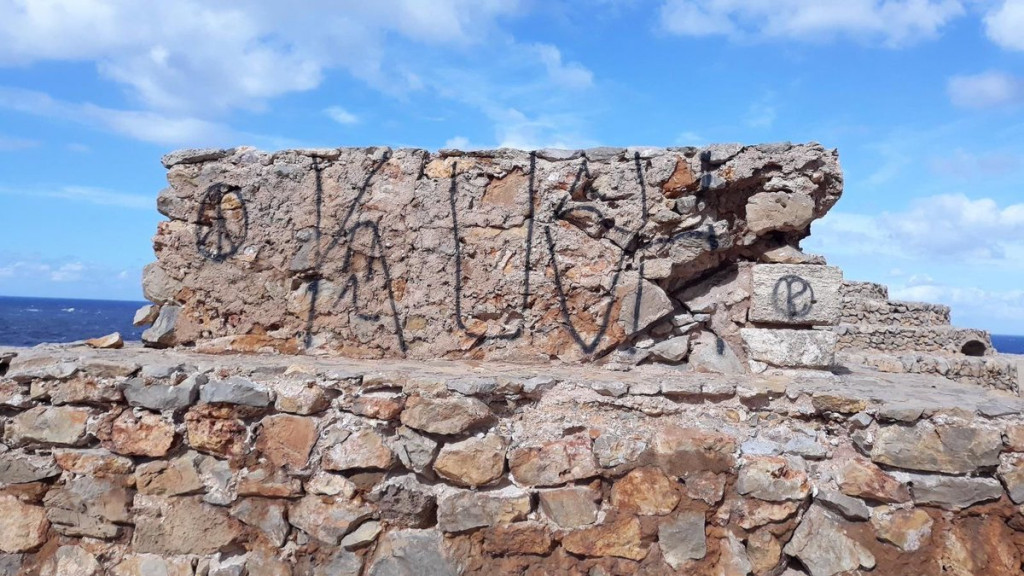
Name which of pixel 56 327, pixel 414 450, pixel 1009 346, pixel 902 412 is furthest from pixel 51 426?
pixel 1009 346

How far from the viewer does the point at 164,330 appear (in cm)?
352

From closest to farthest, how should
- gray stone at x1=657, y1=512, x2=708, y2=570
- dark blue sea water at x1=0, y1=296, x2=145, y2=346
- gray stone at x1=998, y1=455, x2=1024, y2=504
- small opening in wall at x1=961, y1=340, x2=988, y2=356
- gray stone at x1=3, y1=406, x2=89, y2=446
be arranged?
gray stone at x1=998, y1=455, x2=1024, y2=504 → gray stone at x1=657, y1=512, x2=708, y2=570 → gray stone at x1=3, y1=406, x2=89, y2=446 → small opening in wall at x1=961, y1=340, x2=988, y2=356 → dark blue sea water at x1=0, y1=296, x2=145, y2=346

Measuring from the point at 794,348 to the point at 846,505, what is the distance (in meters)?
0.83

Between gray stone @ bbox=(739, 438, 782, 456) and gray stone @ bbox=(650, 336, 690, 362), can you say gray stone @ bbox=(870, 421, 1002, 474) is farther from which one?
gray stone @ bbox=(650, 336, 690, 362)

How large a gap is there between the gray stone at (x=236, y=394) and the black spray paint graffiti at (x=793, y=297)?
7.69 feet

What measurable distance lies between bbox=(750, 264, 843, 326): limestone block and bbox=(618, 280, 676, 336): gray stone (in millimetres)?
446

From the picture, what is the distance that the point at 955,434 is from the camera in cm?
262

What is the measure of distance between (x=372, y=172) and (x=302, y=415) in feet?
4.09

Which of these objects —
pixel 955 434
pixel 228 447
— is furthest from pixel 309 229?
pixel 955 434

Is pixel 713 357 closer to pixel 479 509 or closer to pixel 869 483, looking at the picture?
pixel 869 483

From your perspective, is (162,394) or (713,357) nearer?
(162,394)

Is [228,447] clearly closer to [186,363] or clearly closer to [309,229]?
[186,363]

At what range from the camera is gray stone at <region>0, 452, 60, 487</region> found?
9.65ft

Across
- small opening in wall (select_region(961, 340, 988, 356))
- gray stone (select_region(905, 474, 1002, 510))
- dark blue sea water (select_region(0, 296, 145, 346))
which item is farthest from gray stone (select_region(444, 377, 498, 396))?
small opening in wall (select_region(961, 340, 988, 356))
